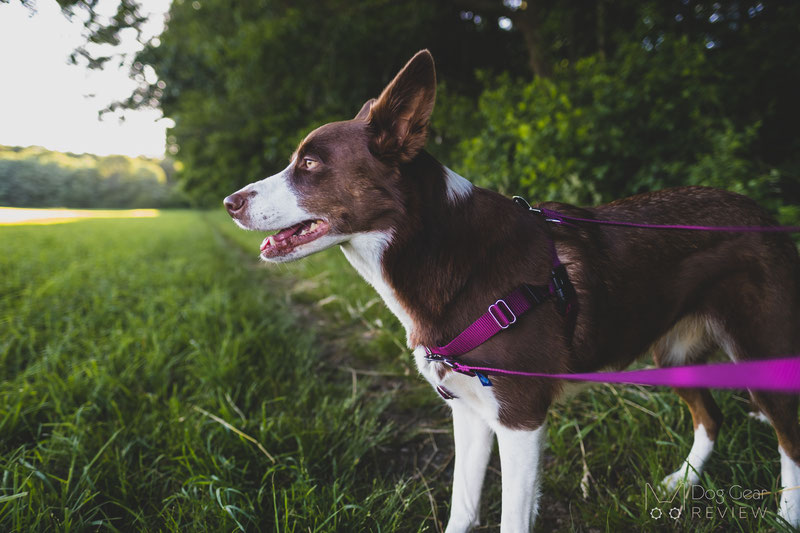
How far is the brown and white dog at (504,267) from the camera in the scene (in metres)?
1.43

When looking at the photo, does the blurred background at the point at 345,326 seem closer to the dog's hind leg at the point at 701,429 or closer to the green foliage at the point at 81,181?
the dog's hind leg at the point at 701,429

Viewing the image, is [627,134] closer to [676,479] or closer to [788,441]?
[788,441]

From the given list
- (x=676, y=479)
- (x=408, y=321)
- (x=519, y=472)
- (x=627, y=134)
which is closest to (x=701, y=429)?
(x=676, y=479)

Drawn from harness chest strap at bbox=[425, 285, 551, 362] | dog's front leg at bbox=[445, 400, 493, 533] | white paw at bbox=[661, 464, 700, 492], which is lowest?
white paw at bbox=[661, 464, 700, 492]

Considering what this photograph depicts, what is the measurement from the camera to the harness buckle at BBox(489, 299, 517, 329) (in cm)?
137

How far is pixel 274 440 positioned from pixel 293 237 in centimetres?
114

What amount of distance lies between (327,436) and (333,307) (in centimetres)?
243

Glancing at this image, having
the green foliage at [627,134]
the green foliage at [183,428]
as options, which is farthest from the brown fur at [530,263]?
the green foliage at [627,134]

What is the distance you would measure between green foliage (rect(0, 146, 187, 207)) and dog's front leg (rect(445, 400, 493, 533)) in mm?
35941

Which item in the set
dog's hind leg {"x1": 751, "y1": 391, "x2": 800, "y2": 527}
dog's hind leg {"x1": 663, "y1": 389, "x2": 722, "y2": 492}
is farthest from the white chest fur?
dog's hind leg {"x1": 751, "y1": 391, "x2": 800, "y2": 527}

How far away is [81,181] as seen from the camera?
5475cm

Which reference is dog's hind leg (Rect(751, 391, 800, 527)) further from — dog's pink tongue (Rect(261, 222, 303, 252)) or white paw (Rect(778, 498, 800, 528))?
dog's pink tongue (Rect(261, 222, 303, 252))

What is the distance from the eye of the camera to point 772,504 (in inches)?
66.3

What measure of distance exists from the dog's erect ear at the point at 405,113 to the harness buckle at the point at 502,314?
641mm
